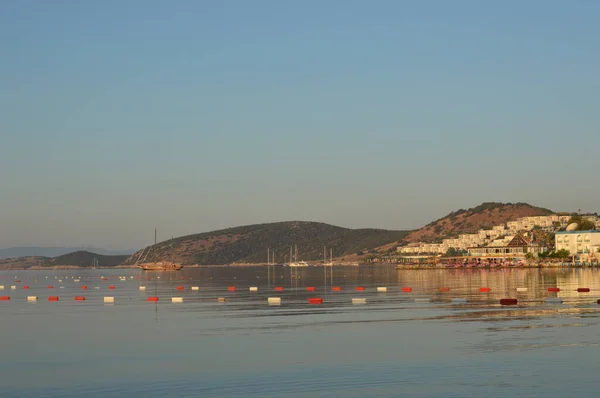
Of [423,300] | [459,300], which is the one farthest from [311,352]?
[423,300]

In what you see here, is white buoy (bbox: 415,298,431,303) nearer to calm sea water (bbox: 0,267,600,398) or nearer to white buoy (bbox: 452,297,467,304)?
white buoy (bbox: 452,297,467,304)

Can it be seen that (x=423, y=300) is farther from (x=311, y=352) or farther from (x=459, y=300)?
(x=311, y=352)

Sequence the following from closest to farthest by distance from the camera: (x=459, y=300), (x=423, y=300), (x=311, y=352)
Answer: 1. (x=311, y=352)
2. (x=459, y=300)
3. (x=423, y=300)

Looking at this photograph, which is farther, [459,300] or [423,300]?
[423,300]

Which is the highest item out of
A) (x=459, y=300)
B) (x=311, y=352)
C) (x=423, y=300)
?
(x=459, y=300)

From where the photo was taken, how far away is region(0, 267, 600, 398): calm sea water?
40.7 meters

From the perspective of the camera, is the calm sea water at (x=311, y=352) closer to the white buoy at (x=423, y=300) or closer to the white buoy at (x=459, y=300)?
the white buoy at (x=459, y=300)

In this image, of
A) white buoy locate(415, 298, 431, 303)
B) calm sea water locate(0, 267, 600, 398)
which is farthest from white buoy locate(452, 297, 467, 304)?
calm sea water locate(0, 267, 600, 398)

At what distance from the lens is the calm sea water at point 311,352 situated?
40.7 meters

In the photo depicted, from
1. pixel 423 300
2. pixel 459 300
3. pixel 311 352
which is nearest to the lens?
pixel 311 352

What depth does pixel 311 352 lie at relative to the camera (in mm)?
52312

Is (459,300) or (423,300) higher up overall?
(459,300)

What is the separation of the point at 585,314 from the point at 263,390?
42925 mm

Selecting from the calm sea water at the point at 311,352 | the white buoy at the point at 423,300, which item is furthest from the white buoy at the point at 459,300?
the calm sea water at the point at 311,352
